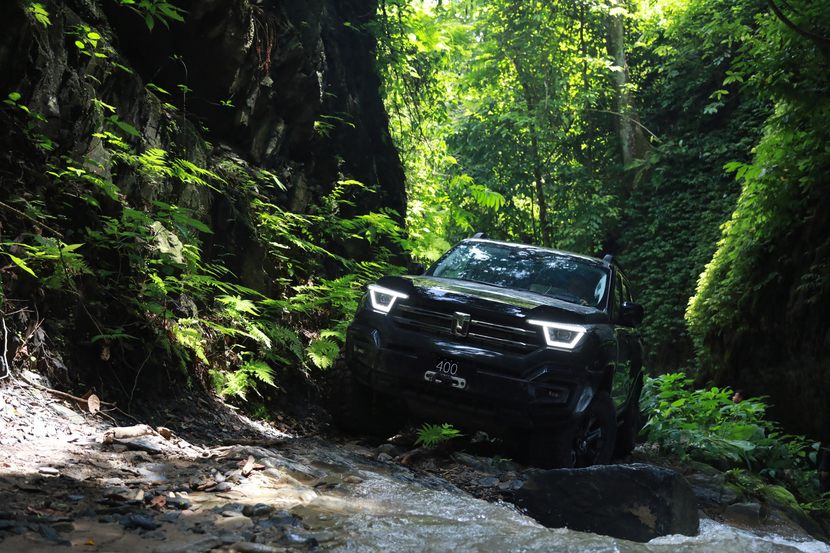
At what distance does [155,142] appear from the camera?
20.4 ft

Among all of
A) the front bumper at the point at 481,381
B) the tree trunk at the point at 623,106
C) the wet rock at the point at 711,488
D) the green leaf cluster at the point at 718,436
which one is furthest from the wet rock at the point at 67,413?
the tree trunk at the point at 623,106

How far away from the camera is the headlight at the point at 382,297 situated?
509 centimetres

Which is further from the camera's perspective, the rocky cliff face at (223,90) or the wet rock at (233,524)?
the rocky cliff face at (223,90)

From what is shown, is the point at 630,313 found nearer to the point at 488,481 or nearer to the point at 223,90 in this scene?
the point at 488,481

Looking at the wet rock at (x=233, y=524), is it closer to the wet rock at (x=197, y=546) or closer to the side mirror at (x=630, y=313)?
the wet rock at (x=197, y=546)

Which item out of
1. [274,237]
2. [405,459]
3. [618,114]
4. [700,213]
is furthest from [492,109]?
[405,459]

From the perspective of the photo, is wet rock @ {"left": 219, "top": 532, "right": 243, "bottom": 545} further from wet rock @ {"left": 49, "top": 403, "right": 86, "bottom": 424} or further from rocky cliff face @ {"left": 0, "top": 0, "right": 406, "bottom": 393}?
rocky cliff face @ {"left": 0, "top": 0, "right": 406, "bottom": 393}

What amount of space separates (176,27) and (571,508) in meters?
6.70

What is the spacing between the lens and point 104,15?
6191 mm

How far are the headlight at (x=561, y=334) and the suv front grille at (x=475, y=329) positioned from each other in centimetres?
8

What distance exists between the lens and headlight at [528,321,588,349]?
4539 millimetres

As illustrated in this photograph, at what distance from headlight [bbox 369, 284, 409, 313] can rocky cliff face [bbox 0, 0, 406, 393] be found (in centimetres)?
145

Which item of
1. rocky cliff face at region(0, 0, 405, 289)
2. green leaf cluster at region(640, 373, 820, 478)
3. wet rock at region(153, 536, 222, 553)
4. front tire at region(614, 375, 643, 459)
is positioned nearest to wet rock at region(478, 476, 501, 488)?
front tire at region(614, 375, 643, 459)

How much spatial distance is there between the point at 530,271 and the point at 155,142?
3998 millimetres
